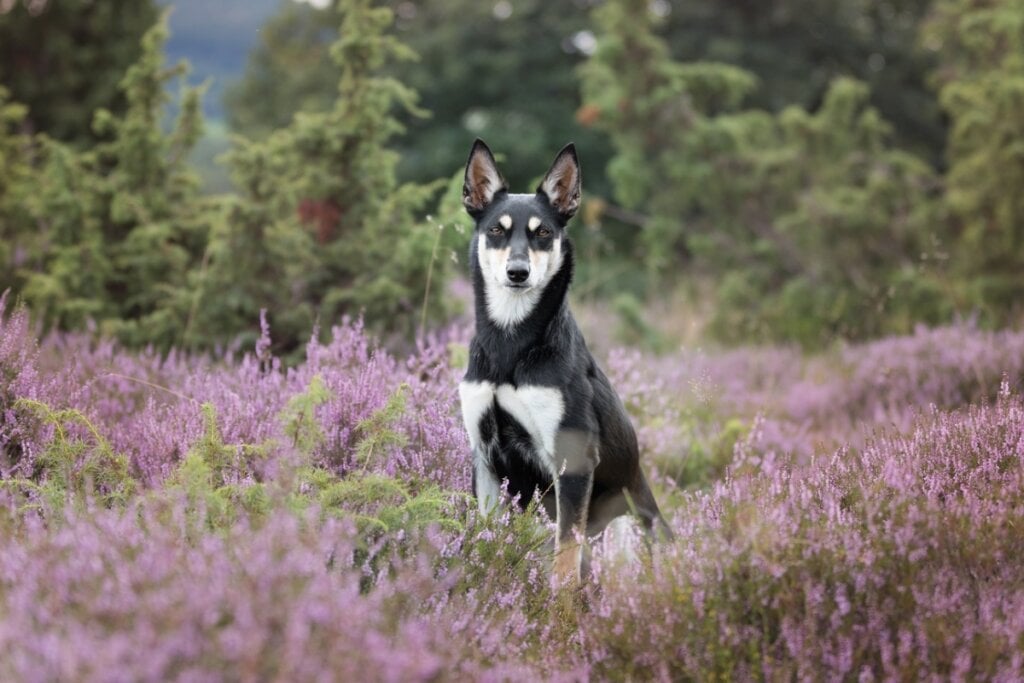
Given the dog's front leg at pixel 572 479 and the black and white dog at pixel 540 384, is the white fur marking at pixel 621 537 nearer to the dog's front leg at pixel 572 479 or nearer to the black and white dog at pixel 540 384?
the black and white dog at pixel 540 384

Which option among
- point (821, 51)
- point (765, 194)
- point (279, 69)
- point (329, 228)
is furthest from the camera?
point (279, 69)

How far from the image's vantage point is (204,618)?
2.15 meters

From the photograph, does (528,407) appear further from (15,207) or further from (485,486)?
(15,207)

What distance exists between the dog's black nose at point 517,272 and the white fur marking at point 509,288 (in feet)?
0.08

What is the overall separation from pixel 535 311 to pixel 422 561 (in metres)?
1.84

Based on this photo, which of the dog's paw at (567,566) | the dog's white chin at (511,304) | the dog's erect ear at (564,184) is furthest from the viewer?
the dog's erect ear at (564,184)

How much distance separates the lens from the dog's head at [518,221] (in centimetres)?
412

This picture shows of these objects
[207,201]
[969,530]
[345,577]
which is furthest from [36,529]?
[207,201]

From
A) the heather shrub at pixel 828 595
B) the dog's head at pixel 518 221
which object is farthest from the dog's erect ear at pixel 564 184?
the heather shrub at pixel 828 595

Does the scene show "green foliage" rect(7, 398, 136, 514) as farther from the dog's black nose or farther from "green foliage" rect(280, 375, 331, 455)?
the dog's black nose

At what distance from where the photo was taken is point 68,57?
49.9ft

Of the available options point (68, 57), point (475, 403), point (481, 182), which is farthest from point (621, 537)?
point (68, 57)

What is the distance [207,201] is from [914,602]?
677cm

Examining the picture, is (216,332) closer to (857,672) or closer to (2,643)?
(2,643)
